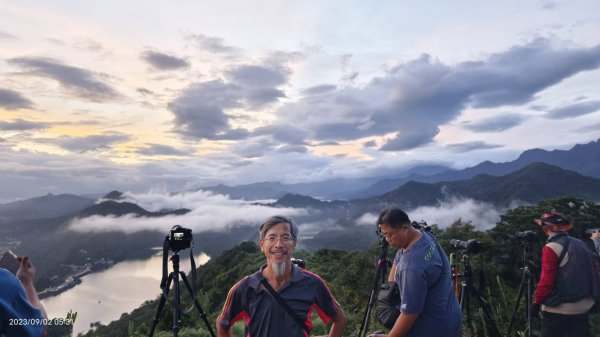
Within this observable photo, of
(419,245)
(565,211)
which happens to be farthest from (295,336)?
(565,211)

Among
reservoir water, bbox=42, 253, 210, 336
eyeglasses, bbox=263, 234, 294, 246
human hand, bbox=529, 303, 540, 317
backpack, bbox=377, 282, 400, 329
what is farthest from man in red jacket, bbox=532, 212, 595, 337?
reservoir water, bbox=42, 253, 210, 336

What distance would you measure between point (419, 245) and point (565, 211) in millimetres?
21814

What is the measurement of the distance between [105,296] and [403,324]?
170 m

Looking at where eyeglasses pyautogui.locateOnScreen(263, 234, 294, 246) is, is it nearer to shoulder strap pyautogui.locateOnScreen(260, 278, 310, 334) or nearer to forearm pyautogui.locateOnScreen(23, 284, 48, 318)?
shoulder strap pyautogui.locateOnScreen(260, 278, 310, 334)

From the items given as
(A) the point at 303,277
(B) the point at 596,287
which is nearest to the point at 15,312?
(A) the point at 303,277

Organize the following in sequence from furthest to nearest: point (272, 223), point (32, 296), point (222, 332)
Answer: point (272, 223)
point (222, 332)
point (32, 296)

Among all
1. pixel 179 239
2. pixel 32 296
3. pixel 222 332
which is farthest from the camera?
pixel 179 239

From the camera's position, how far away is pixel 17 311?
202cm

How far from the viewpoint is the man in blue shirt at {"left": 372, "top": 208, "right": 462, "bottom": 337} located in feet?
10.5

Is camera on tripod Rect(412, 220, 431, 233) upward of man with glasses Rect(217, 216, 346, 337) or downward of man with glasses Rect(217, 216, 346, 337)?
upward

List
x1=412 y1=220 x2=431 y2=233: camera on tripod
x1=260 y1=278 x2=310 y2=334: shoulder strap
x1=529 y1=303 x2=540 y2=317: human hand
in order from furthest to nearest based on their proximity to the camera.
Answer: x1=529 y1=303 x2=540 y2=317: human hand
x1=412 y1=220 x2=431 y2=233: camera on tripod
x1=260 y1=278 x2=310 y2=334: shoulder strap

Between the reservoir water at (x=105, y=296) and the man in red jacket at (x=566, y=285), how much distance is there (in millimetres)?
109872

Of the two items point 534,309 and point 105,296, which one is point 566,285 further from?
point 105,296

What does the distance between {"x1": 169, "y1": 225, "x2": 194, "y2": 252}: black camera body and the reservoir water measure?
109 m
